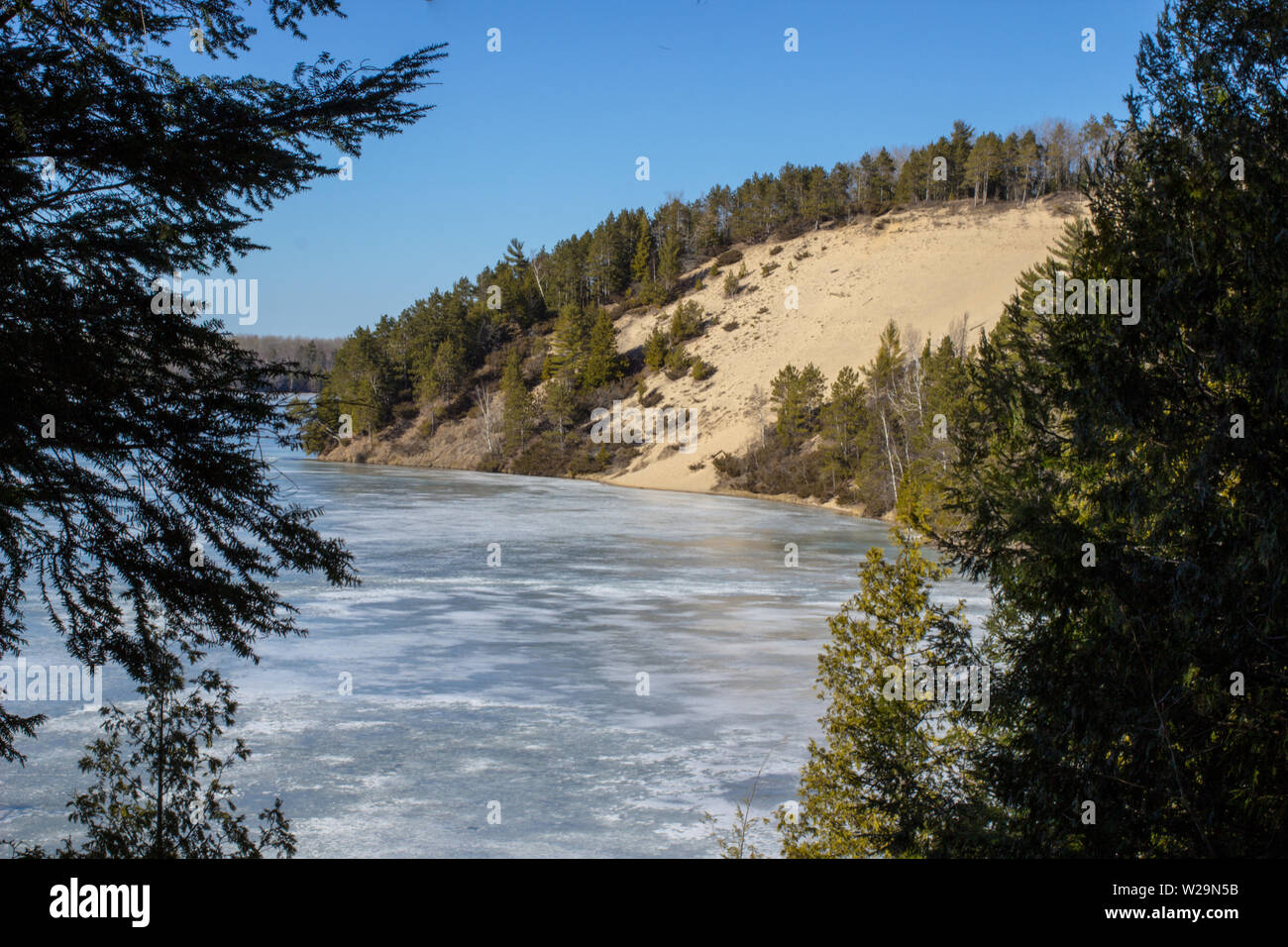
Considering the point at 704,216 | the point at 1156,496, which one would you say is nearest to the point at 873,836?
the point at 1156,496

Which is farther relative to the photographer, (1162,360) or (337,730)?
(337,730)

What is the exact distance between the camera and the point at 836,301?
261ft

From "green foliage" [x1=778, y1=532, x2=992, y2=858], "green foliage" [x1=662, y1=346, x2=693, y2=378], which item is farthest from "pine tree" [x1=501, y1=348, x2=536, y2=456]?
"green foliage" [x1=778, y1=532, x2=992, y2=858]

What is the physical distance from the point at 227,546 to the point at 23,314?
170cm

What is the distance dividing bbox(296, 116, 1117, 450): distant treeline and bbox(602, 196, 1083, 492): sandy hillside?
3923 mm

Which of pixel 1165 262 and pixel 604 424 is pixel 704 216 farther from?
pixel 1165 262

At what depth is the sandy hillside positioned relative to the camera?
66.5 metres

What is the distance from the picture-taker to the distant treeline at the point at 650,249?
8081cm

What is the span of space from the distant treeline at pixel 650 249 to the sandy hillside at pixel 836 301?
12.9 ft

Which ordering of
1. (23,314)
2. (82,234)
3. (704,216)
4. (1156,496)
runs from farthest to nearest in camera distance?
(704,216)
(1156,496)
(82,234)
(23,314)

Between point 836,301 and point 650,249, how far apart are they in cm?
2319

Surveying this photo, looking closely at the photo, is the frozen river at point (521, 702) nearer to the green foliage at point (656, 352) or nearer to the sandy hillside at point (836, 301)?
the sandy hillside at point (836, 301)

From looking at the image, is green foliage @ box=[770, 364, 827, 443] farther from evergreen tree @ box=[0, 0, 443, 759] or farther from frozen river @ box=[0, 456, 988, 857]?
evergreen tree @ box=[0, 0, 443, 759]

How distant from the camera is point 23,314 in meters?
4.88
